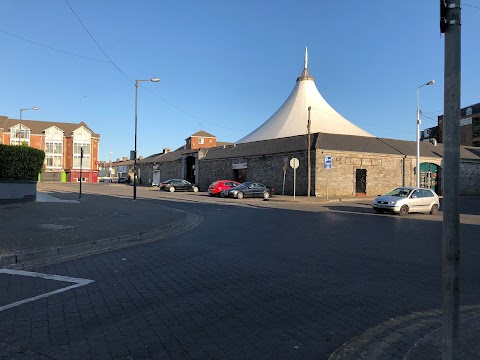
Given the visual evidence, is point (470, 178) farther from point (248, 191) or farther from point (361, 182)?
point (248, 191)

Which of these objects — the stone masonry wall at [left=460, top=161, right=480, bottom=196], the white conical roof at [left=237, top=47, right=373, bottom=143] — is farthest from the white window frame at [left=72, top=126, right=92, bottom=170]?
the stone masonry wall at [left=460, top=161, right=480, bottom=196]

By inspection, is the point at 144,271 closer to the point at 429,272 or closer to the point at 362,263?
the point at 362,263

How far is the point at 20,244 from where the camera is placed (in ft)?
28.6

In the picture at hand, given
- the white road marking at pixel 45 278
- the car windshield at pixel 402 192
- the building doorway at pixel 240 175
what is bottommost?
the white road marking at pixel 45 278

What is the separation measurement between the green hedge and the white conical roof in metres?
32.6

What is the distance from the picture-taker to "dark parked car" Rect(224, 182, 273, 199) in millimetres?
32750

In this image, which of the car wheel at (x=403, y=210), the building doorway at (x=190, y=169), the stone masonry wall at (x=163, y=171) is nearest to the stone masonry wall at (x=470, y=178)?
the car wheel at (x=403, y=210)

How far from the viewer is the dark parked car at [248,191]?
32.8 meters

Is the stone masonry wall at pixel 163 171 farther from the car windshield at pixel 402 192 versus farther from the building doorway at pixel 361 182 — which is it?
the car windshield at pixel 402 192

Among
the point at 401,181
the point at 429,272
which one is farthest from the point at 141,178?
the point at 429,272

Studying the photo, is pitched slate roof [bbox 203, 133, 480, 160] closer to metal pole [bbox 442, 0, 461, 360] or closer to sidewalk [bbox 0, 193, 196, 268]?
sidewalk [bbox 0, 193, 196, 268]

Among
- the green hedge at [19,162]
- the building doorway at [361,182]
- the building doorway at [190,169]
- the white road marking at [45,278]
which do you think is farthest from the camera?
the building doorway at [190,169]

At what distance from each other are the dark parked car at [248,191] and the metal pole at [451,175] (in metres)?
29.9

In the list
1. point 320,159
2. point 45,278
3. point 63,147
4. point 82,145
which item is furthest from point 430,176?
point 63,147
